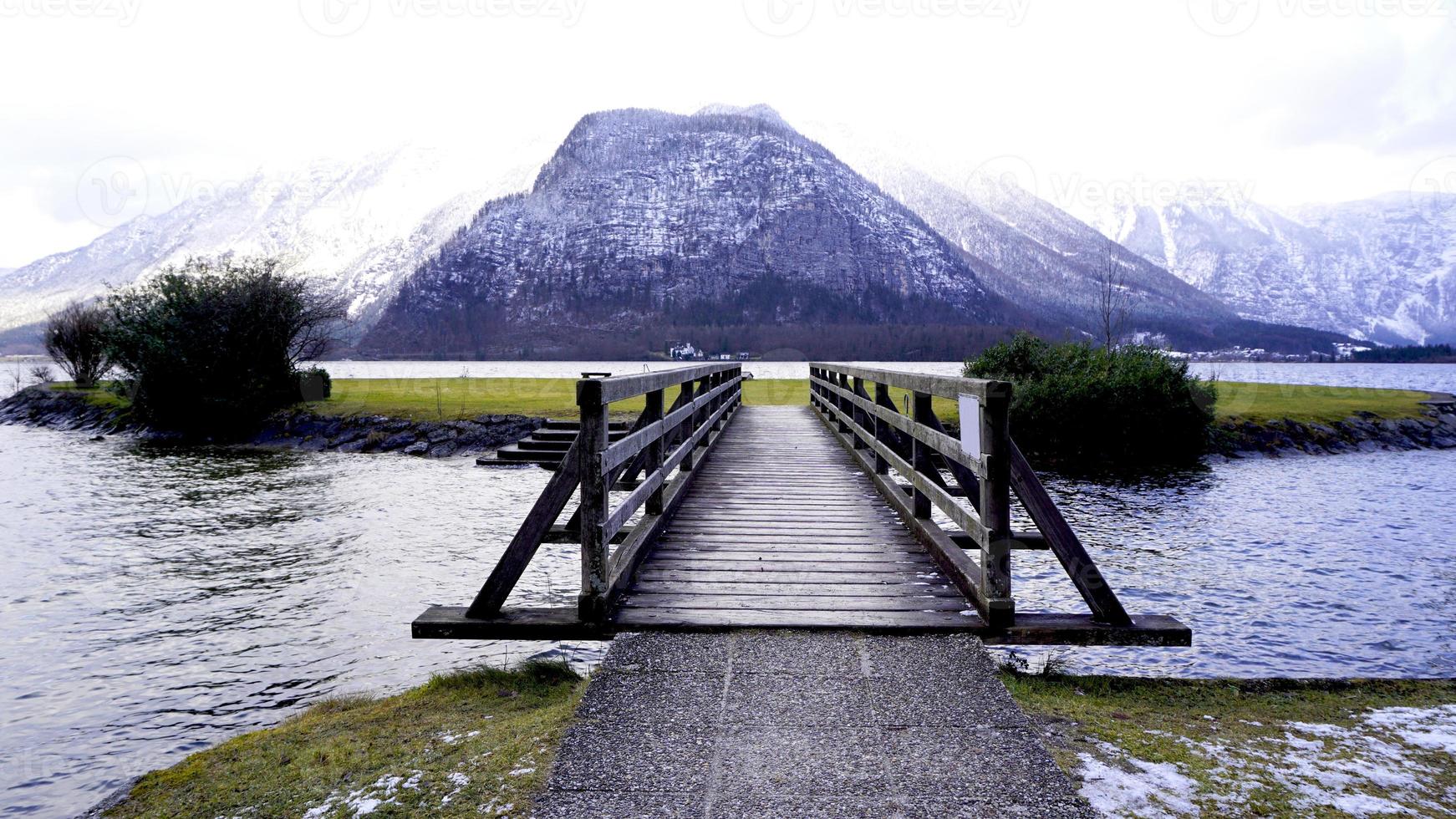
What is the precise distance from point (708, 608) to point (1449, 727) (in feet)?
15.5

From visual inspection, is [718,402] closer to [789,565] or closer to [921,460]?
[921,460]

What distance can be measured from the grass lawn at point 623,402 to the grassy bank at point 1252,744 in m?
18.1

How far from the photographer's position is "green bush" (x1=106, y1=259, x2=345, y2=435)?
31.9m

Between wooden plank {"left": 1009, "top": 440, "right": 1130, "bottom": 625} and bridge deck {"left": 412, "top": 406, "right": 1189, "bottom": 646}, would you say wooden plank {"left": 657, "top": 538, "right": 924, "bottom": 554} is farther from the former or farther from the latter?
wooden plank {"left": 1009, "top": 440, "right": 1130, "bottom": 625}

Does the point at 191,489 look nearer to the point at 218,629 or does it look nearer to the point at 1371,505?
the point at 218,629

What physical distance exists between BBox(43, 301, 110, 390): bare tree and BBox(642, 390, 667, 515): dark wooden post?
51474mm

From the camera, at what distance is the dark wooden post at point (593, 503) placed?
488 centimetres

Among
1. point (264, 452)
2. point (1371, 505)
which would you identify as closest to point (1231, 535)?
point (1371, 505)

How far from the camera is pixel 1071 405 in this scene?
23.6m

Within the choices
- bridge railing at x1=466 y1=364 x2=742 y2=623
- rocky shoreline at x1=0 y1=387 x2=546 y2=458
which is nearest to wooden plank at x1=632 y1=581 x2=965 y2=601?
bridge railing at x1=466 y1=364 x2=742 y2=623

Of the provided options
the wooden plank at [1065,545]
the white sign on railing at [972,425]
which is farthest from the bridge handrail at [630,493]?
the wooden plank at [1065,545]

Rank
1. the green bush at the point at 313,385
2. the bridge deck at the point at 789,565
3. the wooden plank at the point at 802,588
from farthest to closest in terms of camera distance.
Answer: the green bush at the point at 313,385
the wooden plank at the point at 802,588
the bridge deck at the point at 789,565

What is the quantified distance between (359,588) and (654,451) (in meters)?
5.59

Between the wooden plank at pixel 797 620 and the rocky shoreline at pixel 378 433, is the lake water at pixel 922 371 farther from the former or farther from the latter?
the wooden plank at pixel 797 620
